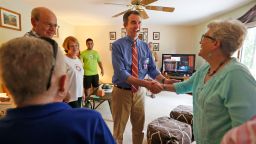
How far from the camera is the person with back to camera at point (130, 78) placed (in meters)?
1.79

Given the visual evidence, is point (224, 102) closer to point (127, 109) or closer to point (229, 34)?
point (229, 34)

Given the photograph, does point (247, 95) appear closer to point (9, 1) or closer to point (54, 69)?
point (54, 69)

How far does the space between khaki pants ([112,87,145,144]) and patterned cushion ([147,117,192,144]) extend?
217 millimetres

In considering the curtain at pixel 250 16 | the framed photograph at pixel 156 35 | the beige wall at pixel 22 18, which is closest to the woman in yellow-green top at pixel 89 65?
the beige wall at pixel 22 18

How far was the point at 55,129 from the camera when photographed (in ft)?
1.65

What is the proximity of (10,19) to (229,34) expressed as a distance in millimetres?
3411

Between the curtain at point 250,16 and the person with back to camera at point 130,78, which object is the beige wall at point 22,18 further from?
the curtain at point 250,16

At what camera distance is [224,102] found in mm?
1000

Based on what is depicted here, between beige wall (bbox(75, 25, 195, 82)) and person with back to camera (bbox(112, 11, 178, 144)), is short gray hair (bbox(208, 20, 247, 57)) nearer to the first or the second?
person with back to camera (bbox(112, 11, 178, 144))

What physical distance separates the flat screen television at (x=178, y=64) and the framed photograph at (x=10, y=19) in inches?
169

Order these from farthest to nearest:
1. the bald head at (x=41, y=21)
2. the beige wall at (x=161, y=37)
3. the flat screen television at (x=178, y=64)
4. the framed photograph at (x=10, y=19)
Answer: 1. the beige wall at (x=161, y=37)
2. the flat screen television at (x=178, y=64)
3. the framed photograph at (x=10, y=19)
4. the bald head at (x=41, y=21)

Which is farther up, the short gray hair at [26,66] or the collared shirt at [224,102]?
the short gray hair at [26,66]

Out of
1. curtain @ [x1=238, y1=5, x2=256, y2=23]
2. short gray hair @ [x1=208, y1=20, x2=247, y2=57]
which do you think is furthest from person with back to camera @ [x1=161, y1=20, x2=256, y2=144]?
curtain @ [x1=238, y1=5, x2=256, y2=23]

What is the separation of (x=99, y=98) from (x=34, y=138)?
290 centimetres
